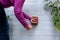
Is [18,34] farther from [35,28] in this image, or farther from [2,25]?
[2,25]

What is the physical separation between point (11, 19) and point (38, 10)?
0.34 meters

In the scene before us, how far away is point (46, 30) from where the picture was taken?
2.09m

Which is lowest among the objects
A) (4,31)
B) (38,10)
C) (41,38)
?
(41,38)

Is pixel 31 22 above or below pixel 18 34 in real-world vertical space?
above

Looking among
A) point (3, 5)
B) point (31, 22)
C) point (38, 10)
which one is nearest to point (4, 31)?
point (3, 5)

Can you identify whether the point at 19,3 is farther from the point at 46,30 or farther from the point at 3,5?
the point at 46,30

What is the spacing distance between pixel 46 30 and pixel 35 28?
13 centimetres

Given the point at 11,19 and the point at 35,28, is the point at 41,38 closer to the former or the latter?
the point at 35,28

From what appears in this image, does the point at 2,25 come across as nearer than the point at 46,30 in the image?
Yes

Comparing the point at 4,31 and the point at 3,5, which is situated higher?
the point at 3,5

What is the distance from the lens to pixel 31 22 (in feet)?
6.63

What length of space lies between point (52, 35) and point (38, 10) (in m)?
0.34

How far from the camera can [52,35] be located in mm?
2080

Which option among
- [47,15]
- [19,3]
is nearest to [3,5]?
[19,3]
